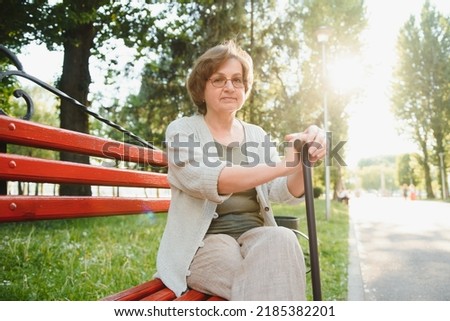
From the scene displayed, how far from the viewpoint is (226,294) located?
1.60 m

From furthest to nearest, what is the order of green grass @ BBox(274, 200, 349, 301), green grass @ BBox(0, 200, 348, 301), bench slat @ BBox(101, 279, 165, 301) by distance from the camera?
green grass @ BBox(274, 200, 349, 301), green grass @ BBox(0, 200, 348, 301), bench slat @ BBox(101, 279, 165, 301)

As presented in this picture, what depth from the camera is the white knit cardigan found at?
5.29 ft

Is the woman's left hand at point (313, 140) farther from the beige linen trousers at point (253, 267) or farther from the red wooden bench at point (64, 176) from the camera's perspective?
the red wooden bench at point (64, 176)

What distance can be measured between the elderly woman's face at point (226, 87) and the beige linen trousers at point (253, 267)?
0.61 meters

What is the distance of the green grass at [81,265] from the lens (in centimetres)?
282

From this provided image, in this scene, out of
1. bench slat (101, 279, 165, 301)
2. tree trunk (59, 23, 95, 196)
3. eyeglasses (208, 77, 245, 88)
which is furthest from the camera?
tree trunk (59, 23, 95, 196)

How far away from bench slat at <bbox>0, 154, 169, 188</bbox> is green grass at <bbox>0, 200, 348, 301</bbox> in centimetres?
109

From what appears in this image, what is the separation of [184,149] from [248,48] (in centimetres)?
1095

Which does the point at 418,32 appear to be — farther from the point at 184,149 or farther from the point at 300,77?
the point at 184,149

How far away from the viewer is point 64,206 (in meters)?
1.68

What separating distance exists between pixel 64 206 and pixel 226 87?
2.90 ft

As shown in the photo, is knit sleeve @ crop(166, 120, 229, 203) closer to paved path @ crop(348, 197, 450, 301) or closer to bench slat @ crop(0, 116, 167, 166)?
bench slat @ crop(0, 116, 167, 166)

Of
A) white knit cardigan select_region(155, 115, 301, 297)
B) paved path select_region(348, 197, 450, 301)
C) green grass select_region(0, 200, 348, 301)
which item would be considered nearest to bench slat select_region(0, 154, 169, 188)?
white knit cardigan select_region(155, 115, 301, 297)
